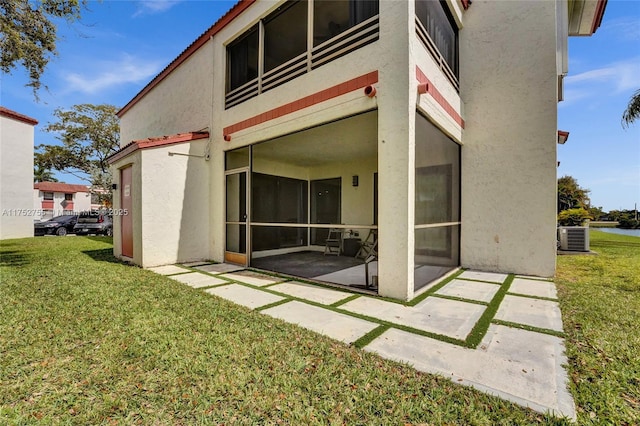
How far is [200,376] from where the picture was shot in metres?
2.12

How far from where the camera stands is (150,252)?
636cm

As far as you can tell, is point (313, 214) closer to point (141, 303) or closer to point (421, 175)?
point (421, 175)

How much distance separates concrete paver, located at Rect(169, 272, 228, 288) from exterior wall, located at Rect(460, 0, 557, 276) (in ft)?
18.5

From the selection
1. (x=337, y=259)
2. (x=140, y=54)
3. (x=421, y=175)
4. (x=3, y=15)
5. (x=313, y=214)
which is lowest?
(x=337, y=259)

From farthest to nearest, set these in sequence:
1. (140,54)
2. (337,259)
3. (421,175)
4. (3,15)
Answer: (140,54), (337,259), (3,15), (421,175)

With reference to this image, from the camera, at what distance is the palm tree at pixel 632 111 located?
39.7ft

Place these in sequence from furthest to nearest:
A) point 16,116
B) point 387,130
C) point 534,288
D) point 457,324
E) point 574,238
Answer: point 16,116
point 574,238
point 534,288
point 387,130
point 457,324

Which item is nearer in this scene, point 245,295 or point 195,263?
point 245,295

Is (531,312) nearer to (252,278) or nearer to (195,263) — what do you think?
(252,278)

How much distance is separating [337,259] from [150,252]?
4.89 m

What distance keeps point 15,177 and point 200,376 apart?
60.2 feet

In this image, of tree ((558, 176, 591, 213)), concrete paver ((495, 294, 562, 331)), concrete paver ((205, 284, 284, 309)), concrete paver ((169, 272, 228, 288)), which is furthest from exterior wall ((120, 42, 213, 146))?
tree ((558, 176, 591, 213))

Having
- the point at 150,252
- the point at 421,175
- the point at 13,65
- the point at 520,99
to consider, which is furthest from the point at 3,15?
the point at 520,99

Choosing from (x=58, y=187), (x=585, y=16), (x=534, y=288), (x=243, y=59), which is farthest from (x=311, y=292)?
(x=58, y=187)
